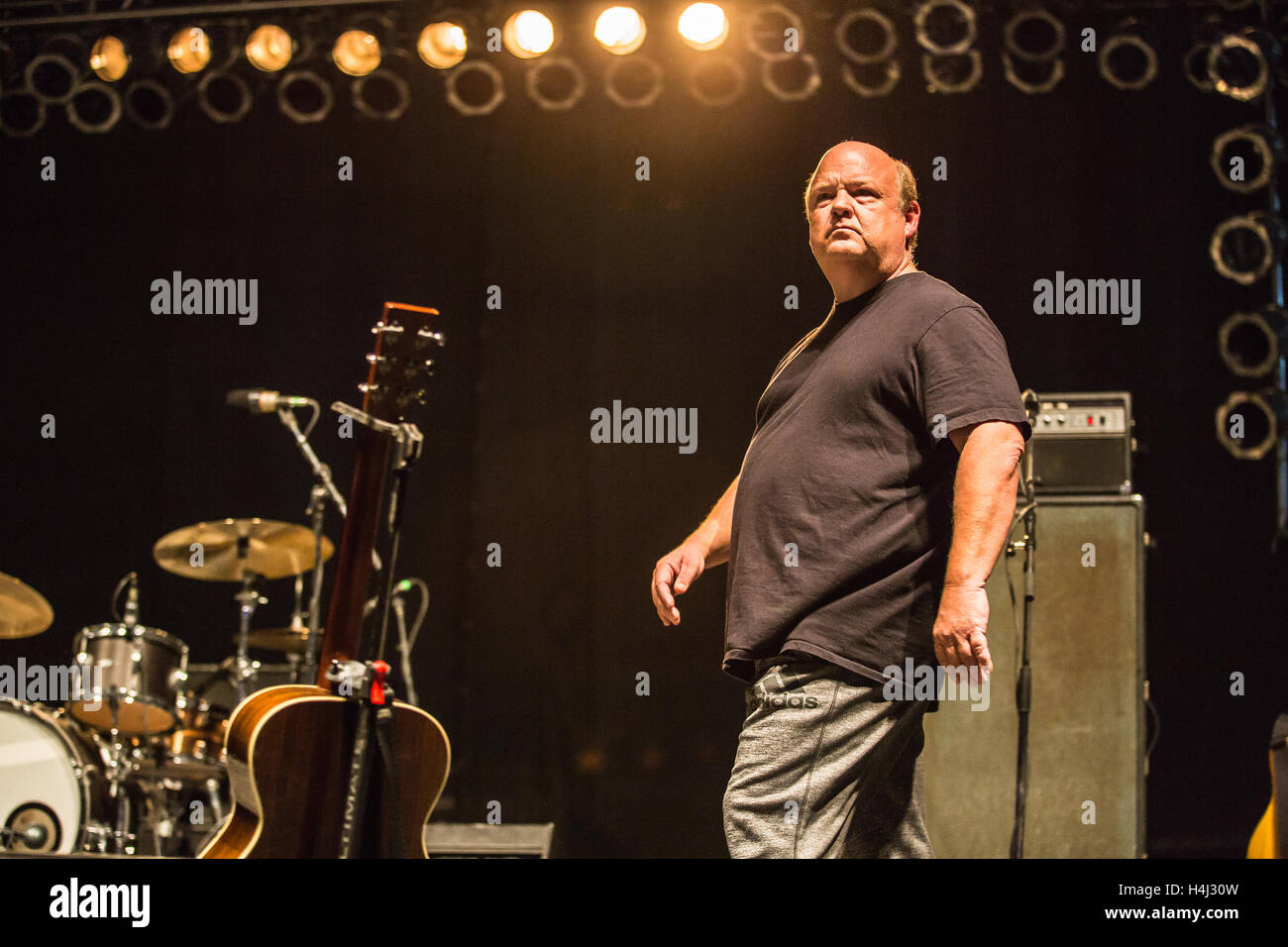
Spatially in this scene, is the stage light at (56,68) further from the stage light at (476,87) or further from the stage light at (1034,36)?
the stage light at (1034,36)

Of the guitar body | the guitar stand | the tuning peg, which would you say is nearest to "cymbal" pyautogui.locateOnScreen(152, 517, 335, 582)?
the tuning peg

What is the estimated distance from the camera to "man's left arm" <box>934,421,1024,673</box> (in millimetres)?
2068

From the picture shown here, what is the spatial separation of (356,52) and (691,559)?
11.6 ft

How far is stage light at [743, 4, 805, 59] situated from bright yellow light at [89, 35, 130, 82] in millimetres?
2530

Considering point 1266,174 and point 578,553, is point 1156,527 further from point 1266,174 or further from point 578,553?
point 578,553

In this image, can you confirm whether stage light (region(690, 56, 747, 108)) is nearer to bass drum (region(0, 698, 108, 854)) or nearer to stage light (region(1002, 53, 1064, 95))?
stage light (region(1002, 53, 1064, 95))

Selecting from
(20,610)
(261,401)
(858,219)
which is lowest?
(20,610)

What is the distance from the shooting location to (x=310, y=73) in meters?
5.41

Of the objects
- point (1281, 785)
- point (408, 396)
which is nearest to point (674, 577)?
point (408, 396)

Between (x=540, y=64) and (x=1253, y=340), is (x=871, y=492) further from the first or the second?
(x=540, y=64)

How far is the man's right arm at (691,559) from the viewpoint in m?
2.47
